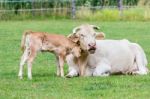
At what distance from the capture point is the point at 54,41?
11.4 meters

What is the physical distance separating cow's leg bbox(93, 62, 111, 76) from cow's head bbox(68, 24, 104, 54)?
18.6 inches

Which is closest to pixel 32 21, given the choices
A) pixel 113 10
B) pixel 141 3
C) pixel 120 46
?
pixel 113 10

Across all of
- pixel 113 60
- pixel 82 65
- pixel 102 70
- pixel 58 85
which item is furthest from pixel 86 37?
pixel 58 85

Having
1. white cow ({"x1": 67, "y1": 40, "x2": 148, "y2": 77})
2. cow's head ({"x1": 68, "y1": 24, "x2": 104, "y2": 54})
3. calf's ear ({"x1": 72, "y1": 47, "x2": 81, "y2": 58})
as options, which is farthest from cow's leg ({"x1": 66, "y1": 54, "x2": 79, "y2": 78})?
cow's head ({"x1": 68, "y1": 24, "x2": 104, "y2": 54})

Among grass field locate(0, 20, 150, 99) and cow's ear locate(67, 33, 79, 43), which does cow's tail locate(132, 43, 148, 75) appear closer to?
grass field locate(0, 20, 150, 99)

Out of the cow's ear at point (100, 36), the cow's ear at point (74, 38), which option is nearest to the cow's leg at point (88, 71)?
the cow's ear at point (74, 38)

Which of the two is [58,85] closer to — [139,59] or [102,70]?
[102,70]

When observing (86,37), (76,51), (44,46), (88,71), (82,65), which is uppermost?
(86,37)

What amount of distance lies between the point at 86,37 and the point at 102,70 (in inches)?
30.7

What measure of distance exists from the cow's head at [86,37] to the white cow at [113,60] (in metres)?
0.42

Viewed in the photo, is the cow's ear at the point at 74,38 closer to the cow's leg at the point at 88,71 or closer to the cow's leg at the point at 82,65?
the cow's leg at the point at 82,65

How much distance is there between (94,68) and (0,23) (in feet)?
63.1

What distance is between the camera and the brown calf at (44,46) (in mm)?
11305

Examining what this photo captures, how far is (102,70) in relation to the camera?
11.9 meters
